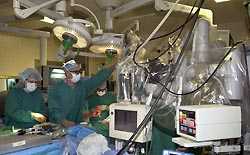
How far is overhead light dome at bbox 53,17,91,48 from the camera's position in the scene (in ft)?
5.38

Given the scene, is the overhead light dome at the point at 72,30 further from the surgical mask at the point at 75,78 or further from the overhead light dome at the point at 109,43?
the surgical mask at the point at 75,78

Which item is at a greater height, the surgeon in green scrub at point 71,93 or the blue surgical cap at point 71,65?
the blue surgical cap at point 71,65

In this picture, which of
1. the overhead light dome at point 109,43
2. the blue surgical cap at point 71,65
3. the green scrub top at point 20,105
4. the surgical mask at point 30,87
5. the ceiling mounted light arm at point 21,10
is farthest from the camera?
the surgical mask at point 30,87

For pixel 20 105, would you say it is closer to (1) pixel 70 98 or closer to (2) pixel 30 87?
(2) pixel 30 87

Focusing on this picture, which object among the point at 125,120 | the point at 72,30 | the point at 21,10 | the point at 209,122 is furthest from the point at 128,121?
the point at 21,10

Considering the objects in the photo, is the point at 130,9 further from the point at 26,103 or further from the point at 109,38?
the point at 26,103

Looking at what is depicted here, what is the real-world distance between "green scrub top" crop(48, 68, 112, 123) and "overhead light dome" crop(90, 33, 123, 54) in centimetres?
85

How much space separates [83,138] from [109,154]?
0.18 meters

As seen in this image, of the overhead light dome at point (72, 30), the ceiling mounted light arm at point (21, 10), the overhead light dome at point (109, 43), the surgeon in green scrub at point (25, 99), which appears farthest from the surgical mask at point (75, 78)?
the ceiling mounted light arm at point (21, 10)

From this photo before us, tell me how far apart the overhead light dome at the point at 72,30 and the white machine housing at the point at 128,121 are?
1.39 ft

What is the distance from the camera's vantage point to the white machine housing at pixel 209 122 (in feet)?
4.23

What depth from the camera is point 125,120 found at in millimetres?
1628

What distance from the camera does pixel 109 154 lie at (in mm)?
1526

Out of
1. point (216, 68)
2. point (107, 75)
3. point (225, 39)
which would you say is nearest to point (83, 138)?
point (216, 68)
